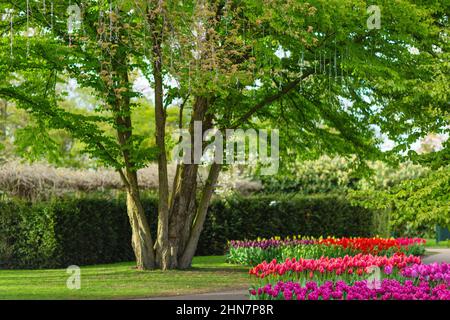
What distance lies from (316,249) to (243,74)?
17.3 ft

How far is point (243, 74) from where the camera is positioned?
13.1m

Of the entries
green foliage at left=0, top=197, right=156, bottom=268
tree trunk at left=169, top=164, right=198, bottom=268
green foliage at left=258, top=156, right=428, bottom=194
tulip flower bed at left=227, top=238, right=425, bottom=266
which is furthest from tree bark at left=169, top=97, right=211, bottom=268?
green foliage at left=258, top=156, right=428, bottom=194

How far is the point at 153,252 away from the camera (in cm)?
1767

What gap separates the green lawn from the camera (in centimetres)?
1259

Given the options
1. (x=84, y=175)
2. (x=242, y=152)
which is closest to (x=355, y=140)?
(x=242, y=152)

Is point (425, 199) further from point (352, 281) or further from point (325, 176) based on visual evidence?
point (325, 176)

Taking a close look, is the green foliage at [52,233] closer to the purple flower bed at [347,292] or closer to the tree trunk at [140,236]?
the tree trunk at [140,236]

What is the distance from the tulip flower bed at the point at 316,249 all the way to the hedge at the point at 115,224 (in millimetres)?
3204

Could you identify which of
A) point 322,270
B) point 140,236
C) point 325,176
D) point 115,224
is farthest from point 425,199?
point 325,176

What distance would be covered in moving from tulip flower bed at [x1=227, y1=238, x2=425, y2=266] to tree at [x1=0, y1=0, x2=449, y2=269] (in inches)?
64.7

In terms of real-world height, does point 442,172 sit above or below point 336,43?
below

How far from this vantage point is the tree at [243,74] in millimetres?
13102

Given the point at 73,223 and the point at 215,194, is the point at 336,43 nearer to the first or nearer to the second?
the point at 73,223
